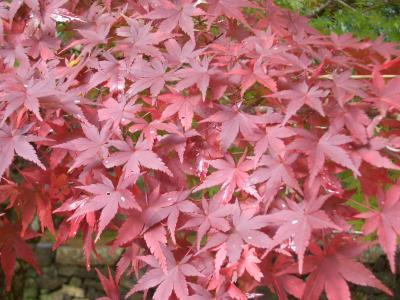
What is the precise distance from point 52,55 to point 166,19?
0.30 metres

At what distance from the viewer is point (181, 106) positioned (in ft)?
3.75

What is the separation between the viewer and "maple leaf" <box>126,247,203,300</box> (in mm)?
1066

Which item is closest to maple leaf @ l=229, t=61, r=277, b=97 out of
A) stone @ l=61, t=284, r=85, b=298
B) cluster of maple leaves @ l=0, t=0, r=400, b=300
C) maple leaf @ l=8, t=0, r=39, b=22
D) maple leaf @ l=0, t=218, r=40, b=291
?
cluster of maple leaves @ l=0, t=0, r=400, b=300

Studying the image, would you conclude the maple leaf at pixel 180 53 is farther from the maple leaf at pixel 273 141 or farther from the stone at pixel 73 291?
the stone at pixel 73 291

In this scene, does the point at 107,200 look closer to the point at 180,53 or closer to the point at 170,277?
the point at 170,277

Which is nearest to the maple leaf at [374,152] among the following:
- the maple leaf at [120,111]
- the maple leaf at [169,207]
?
the maple leaf at [169,207]

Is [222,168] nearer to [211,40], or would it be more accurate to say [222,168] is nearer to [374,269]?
[211,40]

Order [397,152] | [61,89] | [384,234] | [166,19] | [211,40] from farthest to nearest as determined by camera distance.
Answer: [211,40] → [166,19] → [61,89] → [397,152] → [384,234]

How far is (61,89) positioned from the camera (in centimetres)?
119

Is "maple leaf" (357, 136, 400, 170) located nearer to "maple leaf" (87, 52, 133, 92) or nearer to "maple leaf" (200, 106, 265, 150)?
"maple leaf" (200, 106, 265, 150)

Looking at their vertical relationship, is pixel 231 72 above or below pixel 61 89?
above

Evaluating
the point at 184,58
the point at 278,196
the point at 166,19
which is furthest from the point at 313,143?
the point at 166,19

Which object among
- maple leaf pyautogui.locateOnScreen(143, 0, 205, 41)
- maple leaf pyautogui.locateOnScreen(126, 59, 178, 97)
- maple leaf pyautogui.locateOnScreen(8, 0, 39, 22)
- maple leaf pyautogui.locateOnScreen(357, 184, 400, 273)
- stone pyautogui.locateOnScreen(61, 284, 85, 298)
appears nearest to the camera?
maple leaf pyautogui.locateOnScreen(357, 184, 400, 273)

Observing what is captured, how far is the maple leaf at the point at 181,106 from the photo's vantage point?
1.12 meters
